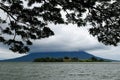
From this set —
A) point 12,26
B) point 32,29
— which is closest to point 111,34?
point 32,29

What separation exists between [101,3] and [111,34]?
737 mm

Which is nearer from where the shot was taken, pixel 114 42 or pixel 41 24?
pixel 114 42

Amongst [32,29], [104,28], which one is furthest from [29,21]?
[104,28]

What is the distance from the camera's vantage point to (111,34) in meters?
6.32

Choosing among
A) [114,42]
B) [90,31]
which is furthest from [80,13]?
[114,42]

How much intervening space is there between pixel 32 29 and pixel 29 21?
0.81 feet

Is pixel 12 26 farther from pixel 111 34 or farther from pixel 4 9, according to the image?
pixel 111 34

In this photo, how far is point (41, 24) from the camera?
6.94m

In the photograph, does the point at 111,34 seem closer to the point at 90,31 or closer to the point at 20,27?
the point at 90,31

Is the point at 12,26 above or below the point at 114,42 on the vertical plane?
above

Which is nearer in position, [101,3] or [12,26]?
[101,3]

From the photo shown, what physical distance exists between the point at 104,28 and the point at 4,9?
239cm

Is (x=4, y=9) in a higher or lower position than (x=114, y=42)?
higher

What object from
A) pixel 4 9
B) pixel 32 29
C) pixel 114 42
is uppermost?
pixel 4 9
